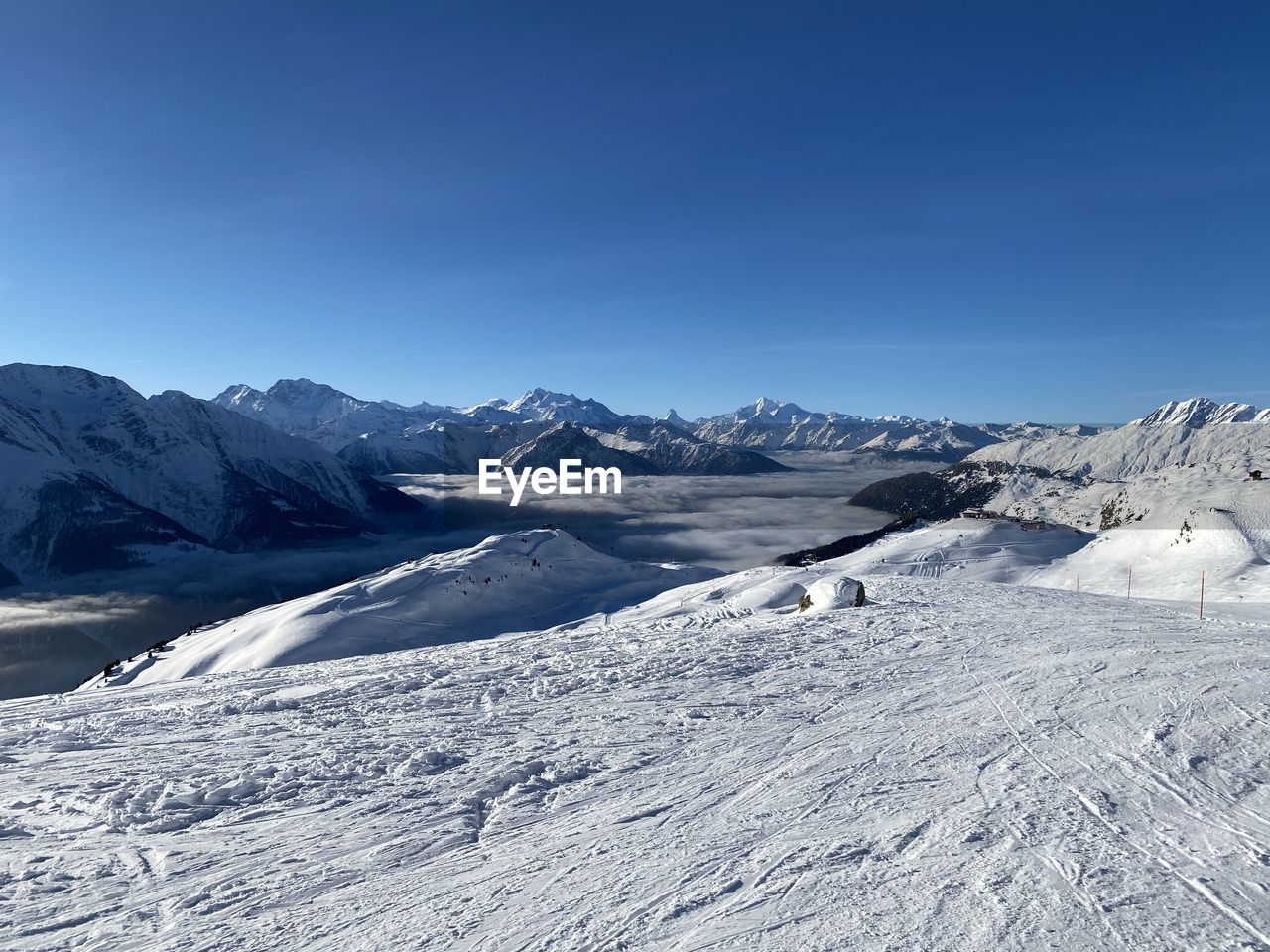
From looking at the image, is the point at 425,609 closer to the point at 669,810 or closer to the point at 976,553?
the point at 669,810

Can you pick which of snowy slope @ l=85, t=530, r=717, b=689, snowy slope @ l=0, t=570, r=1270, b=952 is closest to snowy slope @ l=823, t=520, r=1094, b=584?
snowy slope @ l=85, t=530, r=717, b=689

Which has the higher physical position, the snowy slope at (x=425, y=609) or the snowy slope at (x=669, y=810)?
the snowy slope at (x=669, y=810)

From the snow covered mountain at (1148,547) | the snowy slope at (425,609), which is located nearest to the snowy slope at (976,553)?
the snow covered mountain at (1148,547)

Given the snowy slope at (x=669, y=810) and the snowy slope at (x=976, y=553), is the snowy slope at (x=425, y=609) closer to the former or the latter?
the snowy slope at (x=976, y=553)

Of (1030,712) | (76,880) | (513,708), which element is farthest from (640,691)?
(76,880)

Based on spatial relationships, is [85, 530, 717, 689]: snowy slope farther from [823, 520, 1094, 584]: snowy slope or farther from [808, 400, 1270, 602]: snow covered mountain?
[808, 400, 1270, 602]: snow covered mountain

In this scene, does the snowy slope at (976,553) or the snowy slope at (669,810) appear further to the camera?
the snowy slope at (976,553)
